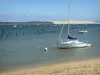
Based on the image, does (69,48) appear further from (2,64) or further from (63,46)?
(2,64)

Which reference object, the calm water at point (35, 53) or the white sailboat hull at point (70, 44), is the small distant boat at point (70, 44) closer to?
the white sailboat hull at point (70, 44)

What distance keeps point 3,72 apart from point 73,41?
75.3 ft

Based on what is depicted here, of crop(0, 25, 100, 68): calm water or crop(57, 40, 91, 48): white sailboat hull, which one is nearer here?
crop(0, 25, 100, 68): calm water

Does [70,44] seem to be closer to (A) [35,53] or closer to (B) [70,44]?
(B) [70,44]

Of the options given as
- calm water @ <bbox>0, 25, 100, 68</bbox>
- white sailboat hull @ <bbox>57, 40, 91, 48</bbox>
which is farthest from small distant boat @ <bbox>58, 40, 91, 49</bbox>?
calm water @ <bbox>0, 25, 100, 68</bbox>

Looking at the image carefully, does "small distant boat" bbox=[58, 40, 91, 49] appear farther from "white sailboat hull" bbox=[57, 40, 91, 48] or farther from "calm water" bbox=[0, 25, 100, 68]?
"calm water" bbox=[0, 25, 100, 68]

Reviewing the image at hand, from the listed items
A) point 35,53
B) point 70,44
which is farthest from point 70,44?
point 35,53

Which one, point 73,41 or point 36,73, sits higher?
point 36,73

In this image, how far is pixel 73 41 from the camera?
45531mm

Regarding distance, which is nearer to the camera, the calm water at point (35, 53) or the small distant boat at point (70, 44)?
the calm water at point (35, 53)

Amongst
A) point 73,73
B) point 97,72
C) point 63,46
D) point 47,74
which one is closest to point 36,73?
point 47,74

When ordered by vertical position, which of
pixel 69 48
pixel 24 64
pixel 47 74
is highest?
pixel 47 74

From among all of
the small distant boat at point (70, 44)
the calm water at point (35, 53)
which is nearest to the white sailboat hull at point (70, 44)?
the small distant boat at point (70, 44)

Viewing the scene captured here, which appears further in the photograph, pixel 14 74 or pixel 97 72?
pixel 14 74
